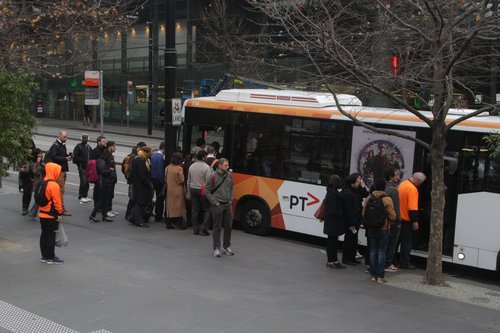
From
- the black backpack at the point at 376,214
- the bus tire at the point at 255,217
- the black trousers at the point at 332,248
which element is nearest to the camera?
the black backpack at the point at 376,214

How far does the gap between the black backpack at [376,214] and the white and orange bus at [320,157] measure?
1.77 m

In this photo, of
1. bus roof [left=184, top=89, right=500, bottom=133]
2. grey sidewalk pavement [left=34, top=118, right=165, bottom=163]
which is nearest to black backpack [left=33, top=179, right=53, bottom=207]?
bus roof [left=184, top=89, right=500, bottom=133]

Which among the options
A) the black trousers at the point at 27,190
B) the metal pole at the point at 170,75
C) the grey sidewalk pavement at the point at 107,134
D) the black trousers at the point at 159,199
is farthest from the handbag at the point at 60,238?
the grey sidewalk pavement at the point at 107,134

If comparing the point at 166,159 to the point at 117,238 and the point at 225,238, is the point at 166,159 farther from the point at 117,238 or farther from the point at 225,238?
the point at 225,238

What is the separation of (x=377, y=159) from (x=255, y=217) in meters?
2.96

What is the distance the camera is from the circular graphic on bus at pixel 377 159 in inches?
405

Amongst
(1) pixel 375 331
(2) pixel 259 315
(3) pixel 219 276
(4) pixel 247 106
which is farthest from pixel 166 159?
(1) pixel 375 331

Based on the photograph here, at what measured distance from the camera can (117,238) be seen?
1104 cm

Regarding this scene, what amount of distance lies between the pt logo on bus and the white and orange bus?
0.02 meters

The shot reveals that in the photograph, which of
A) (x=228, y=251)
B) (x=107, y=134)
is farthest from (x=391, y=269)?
(x=107, y=134)

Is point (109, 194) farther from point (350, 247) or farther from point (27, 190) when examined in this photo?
point (350, 247)

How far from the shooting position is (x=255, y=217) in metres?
12.2

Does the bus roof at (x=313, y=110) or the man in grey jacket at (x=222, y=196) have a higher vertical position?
the bus roof at (x=313, y=110)

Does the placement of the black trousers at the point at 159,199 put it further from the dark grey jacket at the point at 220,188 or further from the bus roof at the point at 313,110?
the dark grey jacket at the point at 220,188
